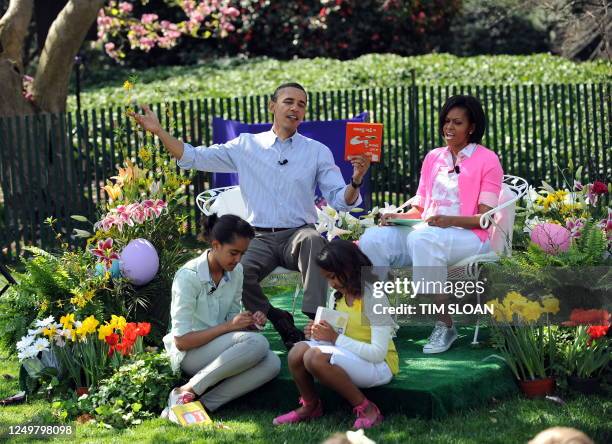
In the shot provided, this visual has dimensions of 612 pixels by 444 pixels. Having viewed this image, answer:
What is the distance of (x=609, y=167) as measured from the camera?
11.8m

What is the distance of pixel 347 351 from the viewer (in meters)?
5.40

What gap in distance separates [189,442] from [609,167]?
765 cm

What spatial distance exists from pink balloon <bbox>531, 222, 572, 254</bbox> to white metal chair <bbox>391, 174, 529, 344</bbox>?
6.3 inches

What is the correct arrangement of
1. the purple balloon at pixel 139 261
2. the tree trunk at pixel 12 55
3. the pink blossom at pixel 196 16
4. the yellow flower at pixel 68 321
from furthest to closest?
the pink blossom at pixel 196 16 < the tree trunk at pixel 12 55 < the purple balloon at pixel 139 261 < the yellow flower at pixel 68 321

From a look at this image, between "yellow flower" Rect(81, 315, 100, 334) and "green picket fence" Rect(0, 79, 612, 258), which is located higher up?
"green picket fence" Rect(0, 79, 612, 258)

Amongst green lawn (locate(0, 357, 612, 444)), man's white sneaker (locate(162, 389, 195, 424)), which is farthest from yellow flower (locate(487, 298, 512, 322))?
man's white sneaker (locate(162, 389, 195, 424))

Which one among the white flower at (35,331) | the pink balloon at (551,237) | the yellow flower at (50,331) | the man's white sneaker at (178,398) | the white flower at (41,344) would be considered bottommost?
the man's white sneaker at (178,398)

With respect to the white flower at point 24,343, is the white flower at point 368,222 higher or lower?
higher

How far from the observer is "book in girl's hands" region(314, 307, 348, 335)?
5.45 m

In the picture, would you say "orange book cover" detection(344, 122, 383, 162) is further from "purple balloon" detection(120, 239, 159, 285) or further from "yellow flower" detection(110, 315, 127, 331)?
"yellow flower" detection(110, 315, 127, 331)

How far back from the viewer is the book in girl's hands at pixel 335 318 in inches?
215

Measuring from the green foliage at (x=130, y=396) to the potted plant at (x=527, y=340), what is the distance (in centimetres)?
170

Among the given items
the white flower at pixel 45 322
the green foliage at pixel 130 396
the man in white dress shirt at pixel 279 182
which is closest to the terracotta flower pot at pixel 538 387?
the man in white dress shirt at pixel 279 182

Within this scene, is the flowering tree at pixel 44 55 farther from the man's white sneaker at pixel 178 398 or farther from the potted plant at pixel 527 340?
the potted plant at pixel 527 340
